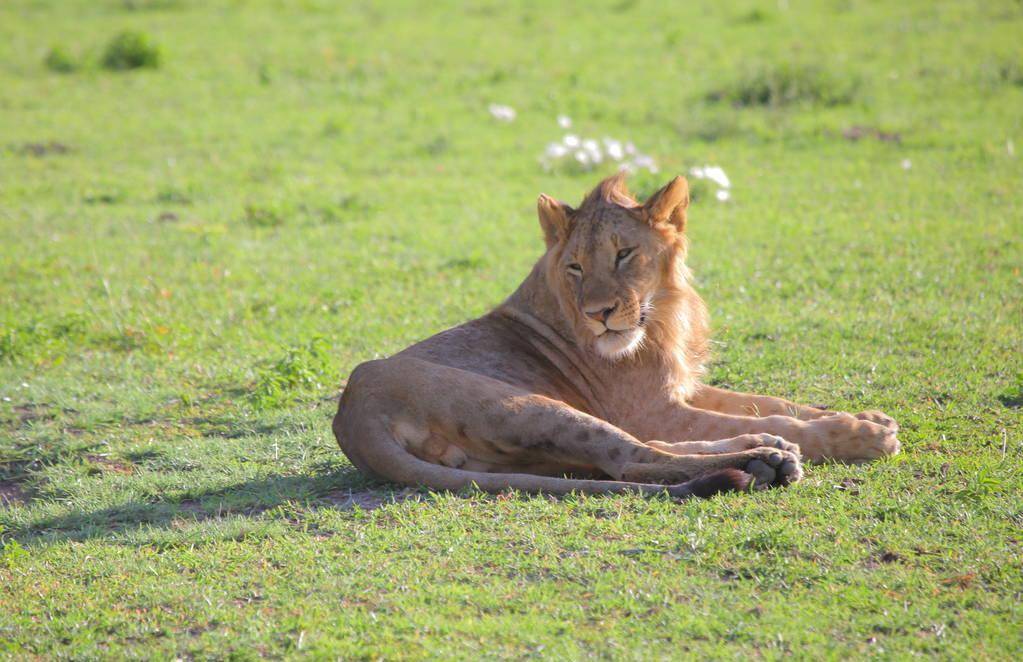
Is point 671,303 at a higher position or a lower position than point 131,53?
lower

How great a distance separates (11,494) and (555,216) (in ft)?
10.4

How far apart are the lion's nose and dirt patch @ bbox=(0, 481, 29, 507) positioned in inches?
120

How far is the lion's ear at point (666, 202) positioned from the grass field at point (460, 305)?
1.45 metres

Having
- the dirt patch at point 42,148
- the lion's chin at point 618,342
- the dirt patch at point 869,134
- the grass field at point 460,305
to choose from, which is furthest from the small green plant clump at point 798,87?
the lion's chin at point 618,342

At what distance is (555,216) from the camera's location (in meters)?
6.17

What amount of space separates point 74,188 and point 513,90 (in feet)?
A: 18.5

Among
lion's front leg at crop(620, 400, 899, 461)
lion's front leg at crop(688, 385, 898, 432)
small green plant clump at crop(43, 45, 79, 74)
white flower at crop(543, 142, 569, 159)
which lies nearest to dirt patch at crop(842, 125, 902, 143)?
white flower at crop(543, 142, 569, 159)

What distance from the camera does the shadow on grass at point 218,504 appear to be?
5.57 metres

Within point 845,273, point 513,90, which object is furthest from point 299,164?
point 845,273

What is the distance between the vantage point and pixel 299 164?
13625mm

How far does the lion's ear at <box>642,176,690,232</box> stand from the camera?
5.98 meters

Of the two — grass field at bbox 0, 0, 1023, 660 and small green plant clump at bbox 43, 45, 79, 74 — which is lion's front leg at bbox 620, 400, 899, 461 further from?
small green plant clump at bbox 43, 45, 79, 74

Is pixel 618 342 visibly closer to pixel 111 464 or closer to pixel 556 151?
pixel 111 464

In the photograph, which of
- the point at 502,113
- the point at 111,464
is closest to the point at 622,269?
the point at 111,464
